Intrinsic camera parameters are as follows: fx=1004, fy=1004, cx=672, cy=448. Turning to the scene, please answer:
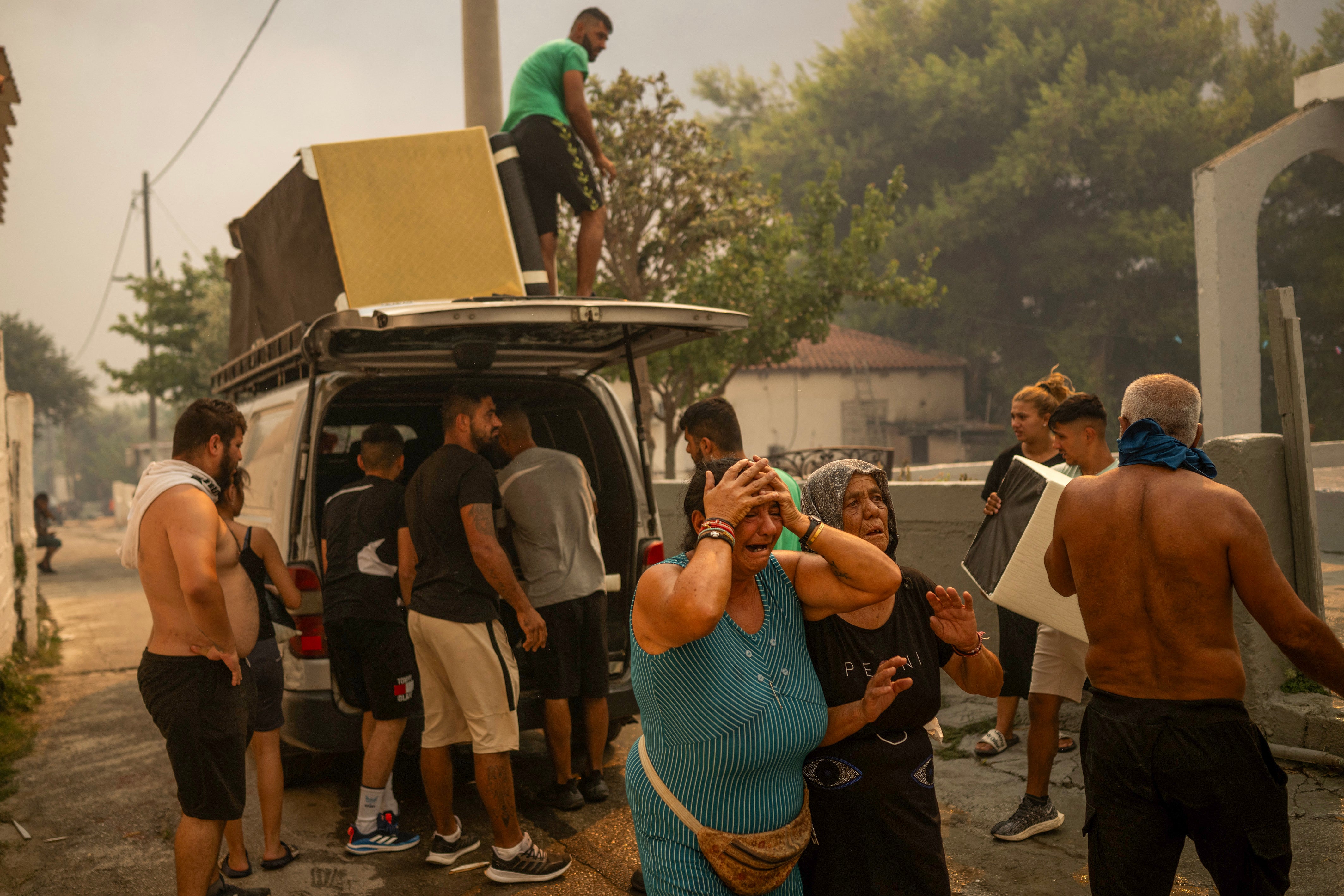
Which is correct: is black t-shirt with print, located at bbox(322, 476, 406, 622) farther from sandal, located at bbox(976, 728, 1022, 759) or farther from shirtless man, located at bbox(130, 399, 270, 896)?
sandal, located at bbox(976, 728, 1022, 759)

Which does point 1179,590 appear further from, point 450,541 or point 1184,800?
point 450,541

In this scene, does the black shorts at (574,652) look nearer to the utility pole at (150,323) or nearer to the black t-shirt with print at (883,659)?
the black t-shirt with print at (883,659)

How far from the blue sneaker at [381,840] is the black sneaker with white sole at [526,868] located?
0.56 meters

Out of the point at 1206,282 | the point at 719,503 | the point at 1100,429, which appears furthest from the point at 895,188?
the point at 719,503

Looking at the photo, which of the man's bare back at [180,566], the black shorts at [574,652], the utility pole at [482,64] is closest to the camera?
the man's bare back at [180,566]

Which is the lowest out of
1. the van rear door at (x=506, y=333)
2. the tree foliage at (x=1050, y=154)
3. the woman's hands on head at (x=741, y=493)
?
the woman's hands on head at (x=741, y=493)

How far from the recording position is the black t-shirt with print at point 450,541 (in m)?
4.15

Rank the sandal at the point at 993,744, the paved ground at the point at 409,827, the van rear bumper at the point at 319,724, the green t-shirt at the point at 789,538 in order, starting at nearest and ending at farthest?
the green t-shirt at the point at 789,538
the paved ground at the point at 409,827
the van rear bumper at the point at 319,724
the sandal at the point at 993,744

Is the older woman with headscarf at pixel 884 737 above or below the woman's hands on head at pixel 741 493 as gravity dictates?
below

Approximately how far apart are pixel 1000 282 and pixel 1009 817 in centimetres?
3871

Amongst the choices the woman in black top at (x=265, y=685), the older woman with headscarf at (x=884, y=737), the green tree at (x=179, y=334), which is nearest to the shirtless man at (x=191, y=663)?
the woman in black top at (x=265, y=685)

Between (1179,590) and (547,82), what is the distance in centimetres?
477

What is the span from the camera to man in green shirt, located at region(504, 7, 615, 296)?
5.90 m

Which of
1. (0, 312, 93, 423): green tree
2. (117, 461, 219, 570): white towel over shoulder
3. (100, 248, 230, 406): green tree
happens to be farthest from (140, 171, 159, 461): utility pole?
(117, 461, 219, 570): white towel over shoulder
